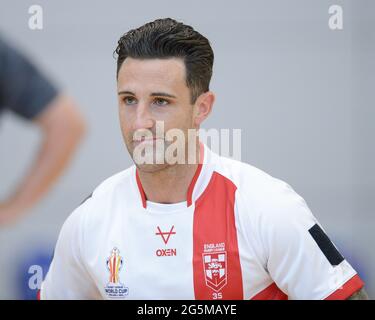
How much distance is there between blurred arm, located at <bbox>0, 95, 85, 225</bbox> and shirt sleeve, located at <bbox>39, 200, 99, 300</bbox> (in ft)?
0.62

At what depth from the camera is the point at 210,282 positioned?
1962mm

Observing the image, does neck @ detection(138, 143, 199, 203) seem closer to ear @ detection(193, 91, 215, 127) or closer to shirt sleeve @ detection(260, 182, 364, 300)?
ear @ detection(193, 91, 215, 127)

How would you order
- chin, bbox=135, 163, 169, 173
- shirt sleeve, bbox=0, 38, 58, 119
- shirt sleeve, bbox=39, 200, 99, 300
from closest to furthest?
shirt sleeve, bbox=0, 38, 58, 119 < chin, bbox=135, 163, 169, 173 < shirt sleeve, bbox=39, 200, 99, 300

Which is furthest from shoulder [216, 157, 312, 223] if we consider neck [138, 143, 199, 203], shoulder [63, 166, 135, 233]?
shoulder [63, 166, 135, 233]

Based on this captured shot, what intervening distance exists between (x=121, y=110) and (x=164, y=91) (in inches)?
6.2

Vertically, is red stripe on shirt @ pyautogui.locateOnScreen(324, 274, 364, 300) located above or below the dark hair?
below

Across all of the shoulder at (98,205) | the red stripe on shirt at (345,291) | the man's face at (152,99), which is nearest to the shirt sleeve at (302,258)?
the red stripe on shirt at (345,291)

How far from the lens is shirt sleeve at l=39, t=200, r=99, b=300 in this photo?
6.83ft

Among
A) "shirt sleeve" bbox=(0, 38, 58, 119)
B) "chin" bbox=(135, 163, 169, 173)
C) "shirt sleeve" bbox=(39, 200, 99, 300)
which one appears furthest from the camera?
"shirt sleeve" bbox=(39, 200, 99, 300)

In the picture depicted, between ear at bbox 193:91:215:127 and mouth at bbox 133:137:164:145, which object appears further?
ear at bbox 193:91:215:127

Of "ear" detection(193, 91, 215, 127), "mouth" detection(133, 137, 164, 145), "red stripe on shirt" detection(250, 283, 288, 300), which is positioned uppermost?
"ear" detection(193, 91, 215, 127)

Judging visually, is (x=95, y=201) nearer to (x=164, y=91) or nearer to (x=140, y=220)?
(x=140, y=220)

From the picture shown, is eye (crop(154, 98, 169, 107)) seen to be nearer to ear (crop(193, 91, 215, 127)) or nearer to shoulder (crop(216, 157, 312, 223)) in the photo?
ear (crop(193, 91, 215, 127))
